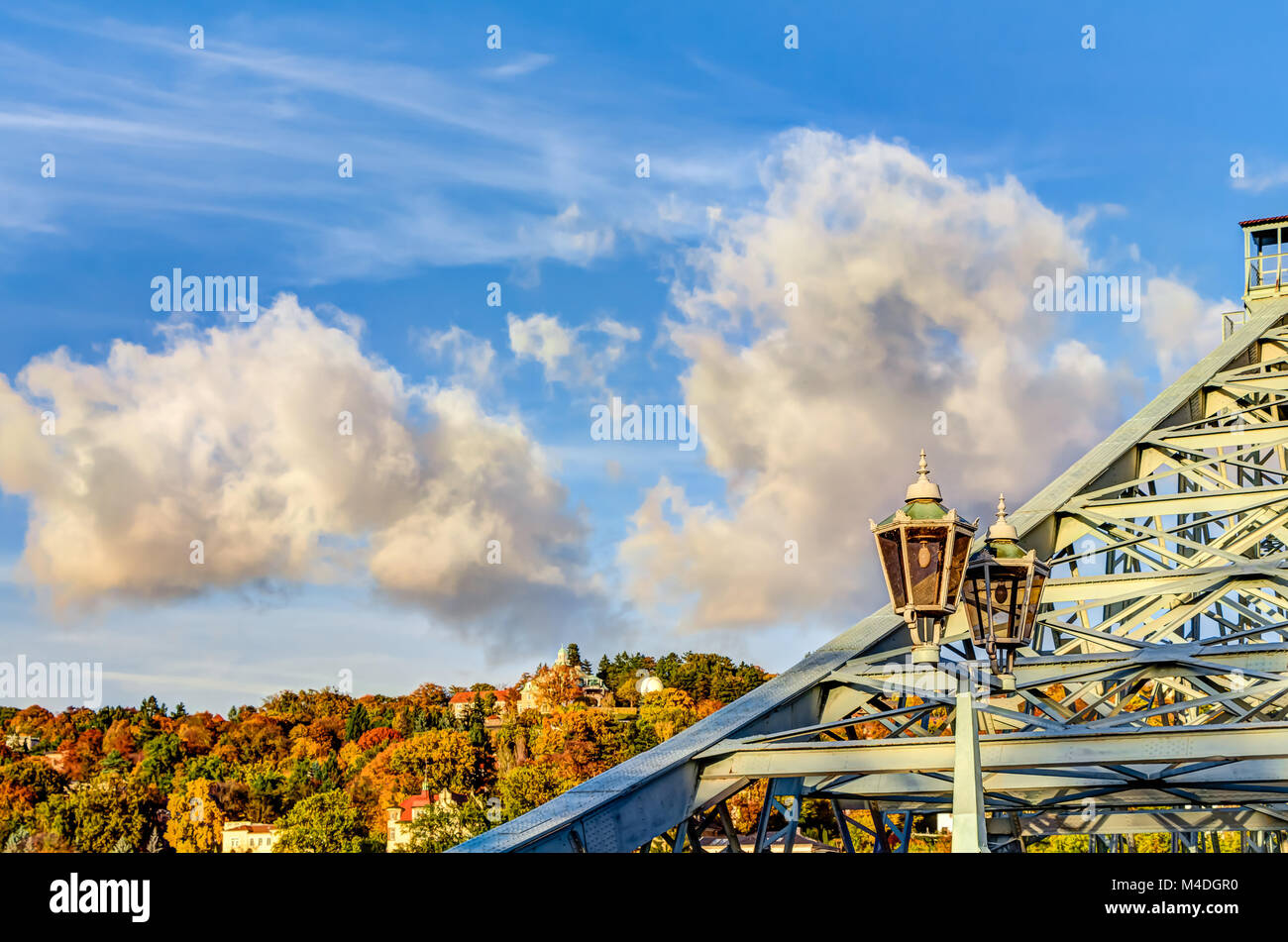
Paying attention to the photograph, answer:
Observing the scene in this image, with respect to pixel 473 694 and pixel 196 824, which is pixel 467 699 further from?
pixel 196 824

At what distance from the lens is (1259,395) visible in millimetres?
28594

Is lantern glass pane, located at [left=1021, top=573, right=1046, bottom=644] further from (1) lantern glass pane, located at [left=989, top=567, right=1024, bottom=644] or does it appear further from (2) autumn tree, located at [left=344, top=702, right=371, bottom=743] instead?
(2) autumn tree, located at [left=344, top=702, right=371, bottom=743]

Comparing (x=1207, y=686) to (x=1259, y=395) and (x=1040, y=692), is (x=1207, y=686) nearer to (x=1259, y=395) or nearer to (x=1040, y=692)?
(x=1040, y=692)

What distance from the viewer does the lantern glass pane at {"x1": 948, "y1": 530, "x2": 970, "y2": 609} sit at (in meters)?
9.05

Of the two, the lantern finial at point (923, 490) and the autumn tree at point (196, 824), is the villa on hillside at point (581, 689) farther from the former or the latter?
the lantern finial at point (923, 490)

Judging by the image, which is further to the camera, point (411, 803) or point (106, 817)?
point (411, 803)

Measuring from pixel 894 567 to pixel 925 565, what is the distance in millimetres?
205

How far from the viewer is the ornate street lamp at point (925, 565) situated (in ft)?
29.6

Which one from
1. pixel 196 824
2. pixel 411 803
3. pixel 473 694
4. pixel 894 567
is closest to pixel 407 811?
pixel 411 803

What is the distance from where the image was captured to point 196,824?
104562 mm

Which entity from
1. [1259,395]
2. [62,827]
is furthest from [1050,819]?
[62,827]

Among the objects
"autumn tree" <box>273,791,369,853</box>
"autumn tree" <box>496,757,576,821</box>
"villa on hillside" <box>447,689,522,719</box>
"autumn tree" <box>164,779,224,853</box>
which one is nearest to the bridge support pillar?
"autumn tree" <box>273,791,369,853</box>

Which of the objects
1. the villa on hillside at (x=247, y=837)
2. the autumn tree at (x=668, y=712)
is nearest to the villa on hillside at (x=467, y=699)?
the autumn tree at (x=668, y=712)
